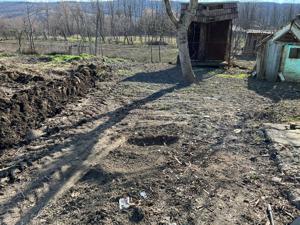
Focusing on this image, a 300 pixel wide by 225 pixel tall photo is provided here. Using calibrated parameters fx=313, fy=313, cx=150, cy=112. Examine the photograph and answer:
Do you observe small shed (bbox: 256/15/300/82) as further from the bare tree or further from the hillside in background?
the hillside in background

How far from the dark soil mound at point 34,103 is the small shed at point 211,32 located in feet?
22.3

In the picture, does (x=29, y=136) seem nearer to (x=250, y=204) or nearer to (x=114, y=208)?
(x=114, y=208)

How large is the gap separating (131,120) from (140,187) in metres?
3.20

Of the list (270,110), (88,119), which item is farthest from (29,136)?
(270,110)

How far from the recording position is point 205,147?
6.12 meters

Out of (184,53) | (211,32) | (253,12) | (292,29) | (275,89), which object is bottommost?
(275,89)

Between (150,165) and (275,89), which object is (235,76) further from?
(150,165)

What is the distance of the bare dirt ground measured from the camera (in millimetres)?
4191

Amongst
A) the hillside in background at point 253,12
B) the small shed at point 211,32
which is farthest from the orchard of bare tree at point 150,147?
the hillside in background at point 253,12

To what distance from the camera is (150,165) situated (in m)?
5.39

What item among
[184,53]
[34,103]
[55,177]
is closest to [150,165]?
[55,177]

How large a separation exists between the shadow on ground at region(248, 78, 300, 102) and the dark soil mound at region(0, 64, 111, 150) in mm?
5991

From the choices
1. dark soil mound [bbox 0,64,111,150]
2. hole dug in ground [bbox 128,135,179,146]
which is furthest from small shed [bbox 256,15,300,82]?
hole dug in ground [bbox 128,135,179,146]

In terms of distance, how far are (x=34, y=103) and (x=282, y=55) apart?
9.72 m
